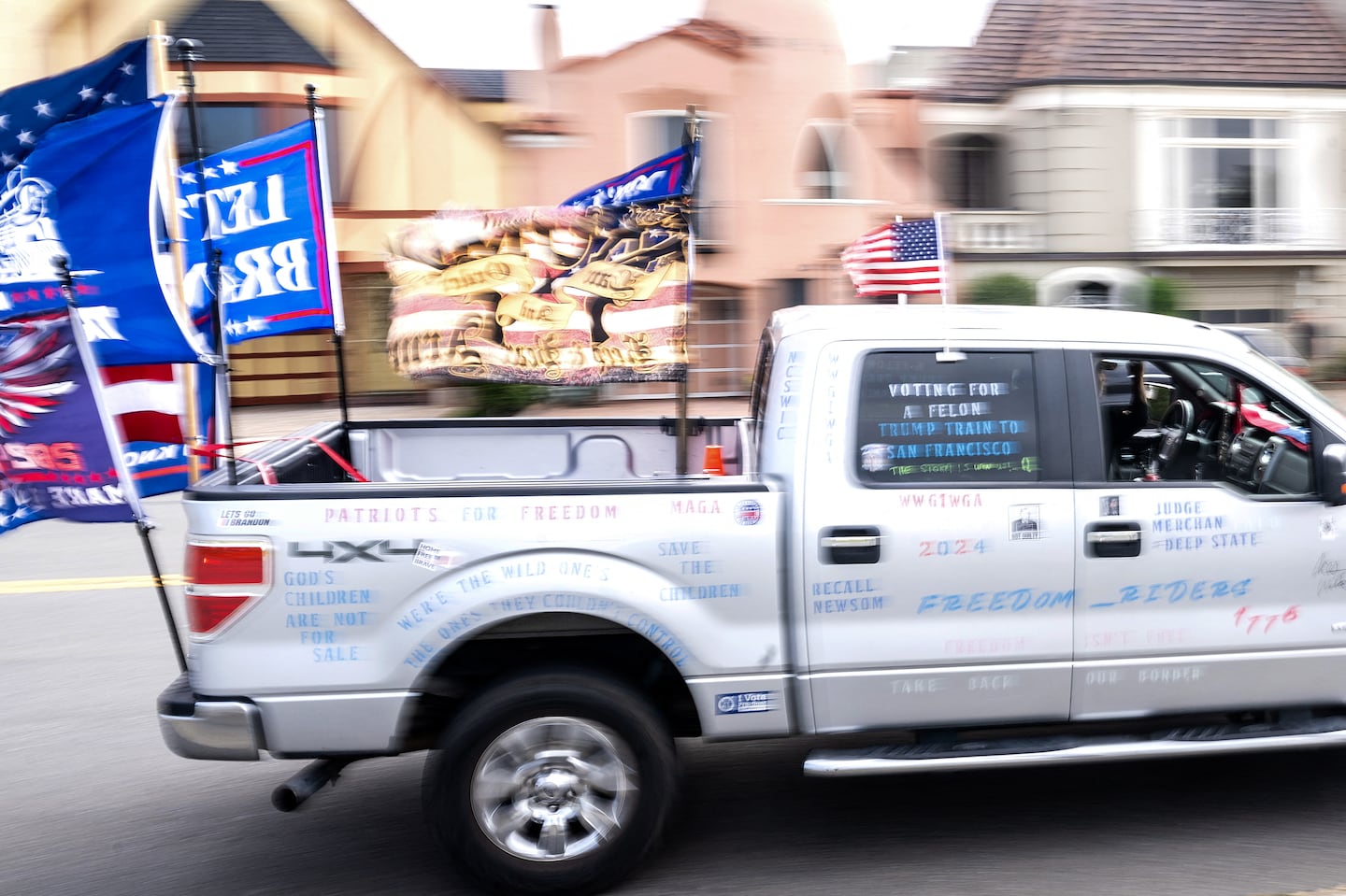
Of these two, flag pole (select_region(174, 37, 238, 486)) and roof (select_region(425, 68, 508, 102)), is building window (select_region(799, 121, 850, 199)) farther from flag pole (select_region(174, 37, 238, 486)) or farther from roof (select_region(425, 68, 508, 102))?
flag pole (select_region(174, 37, 238, 486))

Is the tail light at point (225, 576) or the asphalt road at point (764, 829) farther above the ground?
the tail light at point (225, 576)

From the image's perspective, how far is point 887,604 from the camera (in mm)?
4020

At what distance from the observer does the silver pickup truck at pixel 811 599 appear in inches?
152

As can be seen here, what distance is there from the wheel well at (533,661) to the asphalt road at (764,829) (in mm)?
577

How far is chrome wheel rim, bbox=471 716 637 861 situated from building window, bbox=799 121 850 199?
17.2 meters

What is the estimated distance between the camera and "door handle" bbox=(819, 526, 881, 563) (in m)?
3.98

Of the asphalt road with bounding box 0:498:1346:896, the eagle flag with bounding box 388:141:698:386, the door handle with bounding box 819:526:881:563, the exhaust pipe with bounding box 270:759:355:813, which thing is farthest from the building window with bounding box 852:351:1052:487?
the exhaust pipe with bounding box 270:759:355:813

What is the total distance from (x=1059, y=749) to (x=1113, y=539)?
0.72 m

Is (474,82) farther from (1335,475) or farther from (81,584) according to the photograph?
(1335,475)

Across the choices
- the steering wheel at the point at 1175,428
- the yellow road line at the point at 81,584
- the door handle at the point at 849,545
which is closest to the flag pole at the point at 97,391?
the door handle at the point at 849,545

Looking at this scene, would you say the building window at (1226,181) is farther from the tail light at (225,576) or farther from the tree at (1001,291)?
the tail light at (225,576)

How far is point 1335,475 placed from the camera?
13.6ft

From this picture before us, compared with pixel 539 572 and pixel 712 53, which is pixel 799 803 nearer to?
pixel 539 572

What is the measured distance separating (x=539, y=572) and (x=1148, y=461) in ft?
8.32
